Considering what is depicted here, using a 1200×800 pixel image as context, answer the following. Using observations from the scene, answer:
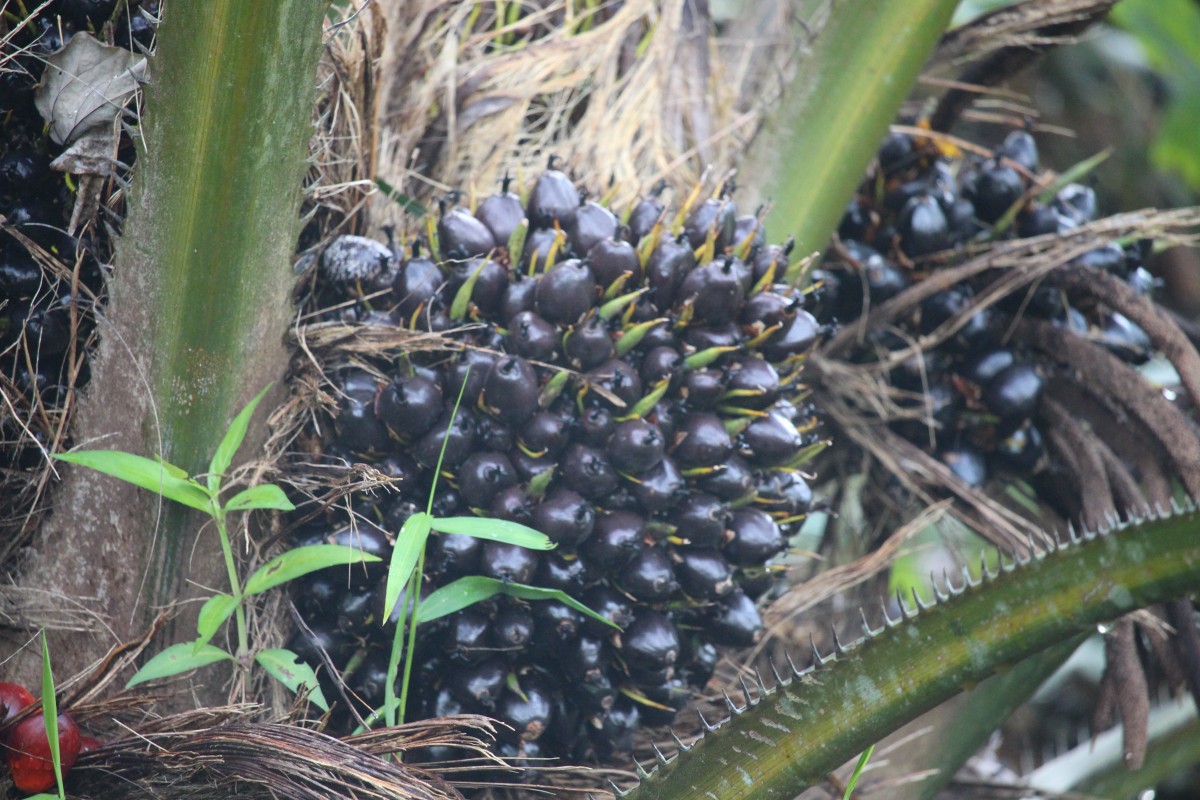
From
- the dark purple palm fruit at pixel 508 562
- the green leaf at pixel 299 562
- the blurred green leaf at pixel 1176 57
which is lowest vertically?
the dark purple palm fruit at pixel 508 562


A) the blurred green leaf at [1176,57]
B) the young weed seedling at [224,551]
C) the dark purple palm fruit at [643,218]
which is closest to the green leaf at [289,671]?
the young weed seedling at [224,551]

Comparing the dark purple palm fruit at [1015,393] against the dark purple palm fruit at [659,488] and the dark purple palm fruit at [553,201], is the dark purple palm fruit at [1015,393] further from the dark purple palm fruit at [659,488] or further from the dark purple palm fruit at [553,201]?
the dark purple palm fruit at [553,201]

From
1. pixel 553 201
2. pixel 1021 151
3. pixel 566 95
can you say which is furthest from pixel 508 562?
→ pixel 1021 151

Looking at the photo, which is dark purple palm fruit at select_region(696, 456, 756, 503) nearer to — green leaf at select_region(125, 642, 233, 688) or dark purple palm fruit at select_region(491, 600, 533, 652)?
dark purple palm fruit at select_region(491, 600, 533, 652)

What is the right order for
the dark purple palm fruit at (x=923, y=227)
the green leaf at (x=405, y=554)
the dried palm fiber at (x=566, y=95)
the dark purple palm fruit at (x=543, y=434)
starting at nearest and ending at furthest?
the green leaf at (x=405, y=554) < the dark purple palm fruit at (x=543, y=434) < the dried palm fiber at (x=566, y=95) < the dark purple palm fruit at (x=923, y=227)

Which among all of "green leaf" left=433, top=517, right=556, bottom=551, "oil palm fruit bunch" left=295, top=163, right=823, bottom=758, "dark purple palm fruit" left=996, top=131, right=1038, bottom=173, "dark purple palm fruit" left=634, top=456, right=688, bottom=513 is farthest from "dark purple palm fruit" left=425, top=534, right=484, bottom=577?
"dark purple palm fruit" left=996, top=131, right=1038, bottom=173

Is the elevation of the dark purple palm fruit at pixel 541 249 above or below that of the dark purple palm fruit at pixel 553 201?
below

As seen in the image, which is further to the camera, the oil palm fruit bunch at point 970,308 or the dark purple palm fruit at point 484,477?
the oil palm fruit bunch at point 970,308
